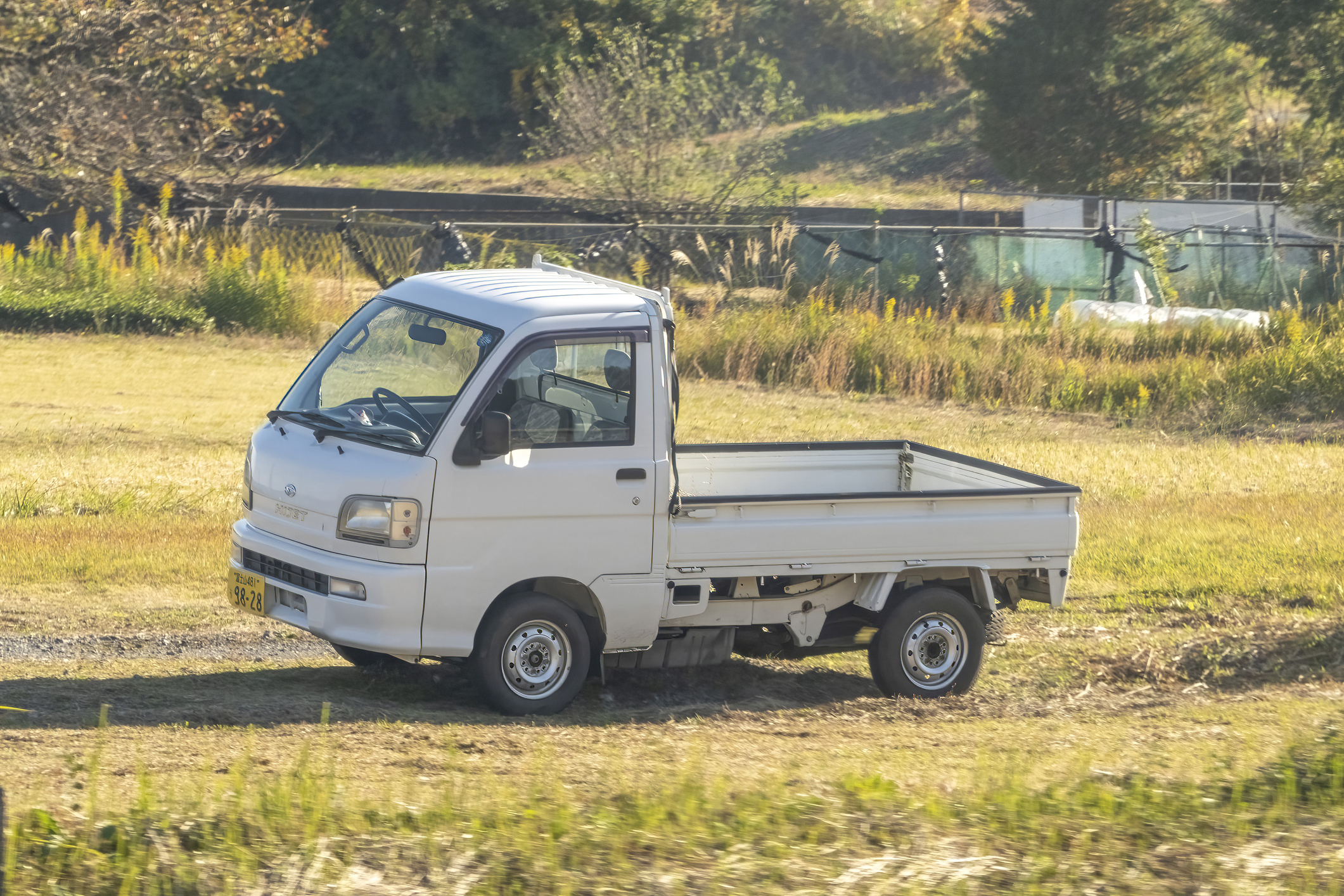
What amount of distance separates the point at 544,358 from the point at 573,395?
0.23m

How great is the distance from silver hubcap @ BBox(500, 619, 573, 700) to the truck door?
24cm

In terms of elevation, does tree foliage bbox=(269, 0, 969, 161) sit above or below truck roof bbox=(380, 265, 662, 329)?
above

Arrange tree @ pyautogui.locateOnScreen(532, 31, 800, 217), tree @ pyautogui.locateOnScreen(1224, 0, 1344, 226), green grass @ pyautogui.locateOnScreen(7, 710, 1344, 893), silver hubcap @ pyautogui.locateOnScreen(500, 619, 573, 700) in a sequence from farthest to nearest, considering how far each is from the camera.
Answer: tree @ pyautogui.locateOnScreen(532, 31, 800, 217), tree @ pyautogui.locateOnScreen(1224, 0, 1344, 226), silver hubcap @ pyautogui.locateOnScreen(500, 619, 573, 700), green grass @ pyautogui.locateOnScreen(7, 710, 1344, 893)

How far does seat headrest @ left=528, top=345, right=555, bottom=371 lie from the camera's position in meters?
7.20

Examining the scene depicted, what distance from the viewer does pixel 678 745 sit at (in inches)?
264

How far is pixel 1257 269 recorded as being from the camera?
79.5ft

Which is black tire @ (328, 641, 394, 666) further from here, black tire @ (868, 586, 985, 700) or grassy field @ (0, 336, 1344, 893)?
black tire @ (868, 586, 985, 700)

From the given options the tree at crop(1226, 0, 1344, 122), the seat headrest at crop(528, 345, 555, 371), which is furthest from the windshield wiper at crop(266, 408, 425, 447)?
the tree at crop(1226, 0, 1344, 122)

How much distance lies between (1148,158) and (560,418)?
128 ft

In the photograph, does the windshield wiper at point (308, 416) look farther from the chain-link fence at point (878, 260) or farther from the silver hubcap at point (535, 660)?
the chain-link fence at point (878, 260)

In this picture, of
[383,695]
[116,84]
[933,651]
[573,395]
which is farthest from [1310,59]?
[383,695]

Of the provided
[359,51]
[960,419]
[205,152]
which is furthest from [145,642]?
[359,51]

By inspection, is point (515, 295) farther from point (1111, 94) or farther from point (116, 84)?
point (1111, 94)

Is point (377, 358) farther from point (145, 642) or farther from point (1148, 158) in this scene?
point (1148, 158)
